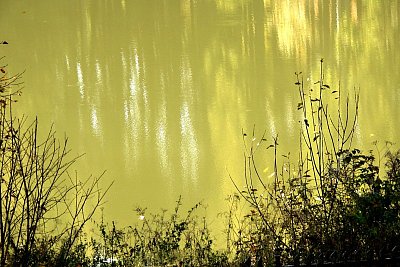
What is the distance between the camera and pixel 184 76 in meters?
12.5

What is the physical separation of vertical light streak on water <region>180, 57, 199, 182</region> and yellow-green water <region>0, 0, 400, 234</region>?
2 centimetres

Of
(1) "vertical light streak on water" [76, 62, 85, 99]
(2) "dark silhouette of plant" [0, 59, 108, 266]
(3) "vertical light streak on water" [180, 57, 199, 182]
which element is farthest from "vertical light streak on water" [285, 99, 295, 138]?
(1) "vertical light streak on water" [76, 62, 85, 99]

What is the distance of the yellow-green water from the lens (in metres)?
8.54

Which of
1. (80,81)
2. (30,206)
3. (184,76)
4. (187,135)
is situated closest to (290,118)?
(187,135)

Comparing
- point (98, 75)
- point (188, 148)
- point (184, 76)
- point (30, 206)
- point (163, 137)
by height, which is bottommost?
point (30, 206)

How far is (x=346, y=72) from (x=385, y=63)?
0.83 meters

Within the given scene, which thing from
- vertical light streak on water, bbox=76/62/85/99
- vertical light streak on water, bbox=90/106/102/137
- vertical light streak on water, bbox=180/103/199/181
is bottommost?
vertical light streak on water, bbox=180/103/199/181

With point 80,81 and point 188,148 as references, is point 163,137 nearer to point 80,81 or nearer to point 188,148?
point 188,148

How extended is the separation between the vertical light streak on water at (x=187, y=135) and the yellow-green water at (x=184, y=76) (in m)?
0.02

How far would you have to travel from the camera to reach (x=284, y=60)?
1334 cm

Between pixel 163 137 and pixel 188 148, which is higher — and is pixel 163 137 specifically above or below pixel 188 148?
above

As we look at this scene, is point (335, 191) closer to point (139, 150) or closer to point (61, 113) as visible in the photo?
point (139, 150)

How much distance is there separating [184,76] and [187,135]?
2.93 m

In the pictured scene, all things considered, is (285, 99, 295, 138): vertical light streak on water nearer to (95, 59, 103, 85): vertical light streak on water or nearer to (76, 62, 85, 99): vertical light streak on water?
(76, 62, 85, 99): vertical light streak on water
